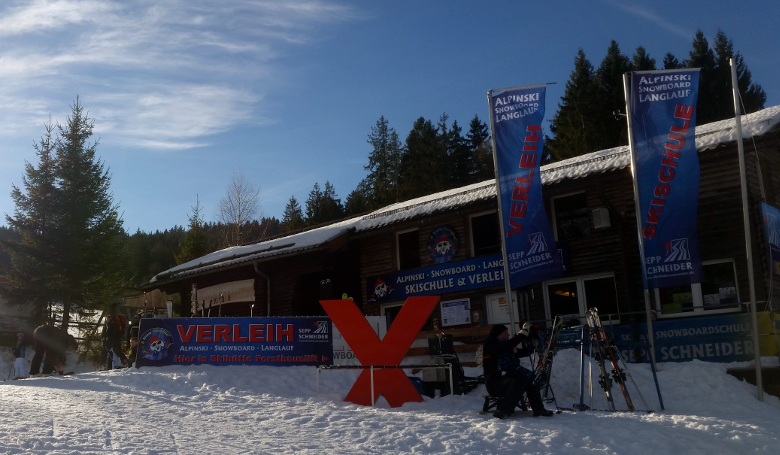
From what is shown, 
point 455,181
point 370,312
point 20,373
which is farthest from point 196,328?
point 455,181

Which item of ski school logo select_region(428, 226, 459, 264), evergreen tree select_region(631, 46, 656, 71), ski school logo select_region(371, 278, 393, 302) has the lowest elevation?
Answer: ski school logo select_region(371, 278, 393, 302)

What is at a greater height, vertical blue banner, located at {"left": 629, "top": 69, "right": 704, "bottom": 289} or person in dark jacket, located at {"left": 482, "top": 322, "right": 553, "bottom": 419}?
vertical blue banner, located at {"left": 629, "top": 69, "right": 704, "bottom": 289}

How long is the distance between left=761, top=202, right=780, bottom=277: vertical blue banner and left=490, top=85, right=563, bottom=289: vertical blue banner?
3764mm

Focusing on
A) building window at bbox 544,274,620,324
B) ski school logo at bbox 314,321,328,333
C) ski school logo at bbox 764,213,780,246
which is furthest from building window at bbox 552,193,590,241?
ski school logo at bbox 314,321,328,333

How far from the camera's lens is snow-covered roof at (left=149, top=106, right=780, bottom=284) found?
49.7 ft

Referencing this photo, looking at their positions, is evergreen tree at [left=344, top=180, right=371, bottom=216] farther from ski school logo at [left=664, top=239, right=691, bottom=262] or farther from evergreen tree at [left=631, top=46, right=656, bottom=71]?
ski school logo at [left=664, top=239, right=691, bottom=262]

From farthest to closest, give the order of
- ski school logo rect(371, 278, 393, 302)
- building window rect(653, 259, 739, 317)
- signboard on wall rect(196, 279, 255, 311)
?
1. signboard on wall rect(196, 279, 255, 311)
2. ski school logo rect(371, 278, 393, 302)
3. building window rect(653, 259, 739, 317)

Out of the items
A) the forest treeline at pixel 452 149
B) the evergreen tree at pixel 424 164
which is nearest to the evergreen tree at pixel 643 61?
the forest treeline at pixel 452 149

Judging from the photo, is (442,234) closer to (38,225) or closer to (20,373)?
(20,373)

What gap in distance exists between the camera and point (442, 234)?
68.1 ft

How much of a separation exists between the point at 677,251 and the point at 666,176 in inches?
57.8

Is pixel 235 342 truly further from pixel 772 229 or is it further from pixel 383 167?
pixel 383 167

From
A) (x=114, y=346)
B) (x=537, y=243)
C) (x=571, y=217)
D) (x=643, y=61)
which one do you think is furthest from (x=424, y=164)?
(x=537, y=243)

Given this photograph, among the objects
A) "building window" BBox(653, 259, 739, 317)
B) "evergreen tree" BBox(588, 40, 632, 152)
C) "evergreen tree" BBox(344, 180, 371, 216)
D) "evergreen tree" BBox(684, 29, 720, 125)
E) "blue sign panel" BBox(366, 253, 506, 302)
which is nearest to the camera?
"building window" BBox(653, 259, 739, 317)
